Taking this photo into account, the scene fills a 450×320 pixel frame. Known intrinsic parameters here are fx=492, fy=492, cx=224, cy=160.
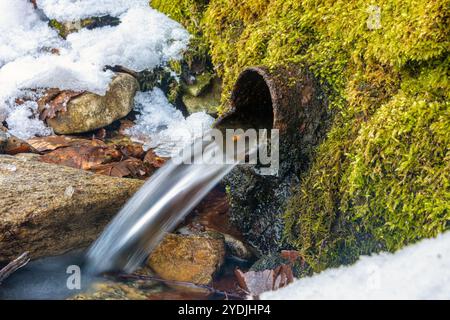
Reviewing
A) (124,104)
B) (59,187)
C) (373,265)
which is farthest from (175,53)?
(373,265)

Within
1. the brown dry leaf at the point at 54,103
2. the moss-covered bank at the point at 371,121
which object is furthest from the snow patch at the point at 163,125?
the moss-covered bank at the point at 371,121

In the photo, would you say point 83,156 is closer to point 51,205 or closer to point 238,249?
point 51,205

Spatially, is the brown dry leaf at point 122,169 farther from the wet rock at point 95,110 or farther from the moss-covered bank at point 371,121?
the moss-covered bank at point 371,121

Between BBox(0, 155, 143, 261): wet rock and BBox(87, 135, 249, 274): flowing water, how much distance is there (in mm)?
140

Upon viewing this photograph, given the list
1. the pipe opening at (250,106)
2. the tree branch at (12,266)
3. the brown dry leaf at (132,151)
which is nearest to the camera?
the tree branch at (12,266)

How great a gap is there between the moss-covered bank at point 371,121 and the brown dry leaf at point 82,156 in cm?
174

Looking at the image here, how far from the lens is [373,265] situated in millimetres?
2137

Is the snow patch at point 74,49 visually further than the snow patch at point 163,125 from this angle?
Yes

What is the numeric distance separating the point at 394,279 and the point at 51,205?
2.16m

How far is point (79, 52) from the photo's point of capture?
5535 millimetres

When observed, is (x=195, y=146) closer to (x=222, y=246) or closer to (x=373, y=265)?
(x=222, y=246)

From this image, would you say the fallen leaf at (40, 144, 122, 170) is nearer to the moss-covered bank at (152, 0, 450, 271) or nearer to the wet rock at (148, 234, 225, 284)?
the wet rock at (148, 234, 225, 284)

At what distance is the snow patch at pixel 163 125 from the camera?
16.1 ft

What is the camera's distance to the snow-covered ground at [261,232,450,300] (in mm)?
1670
